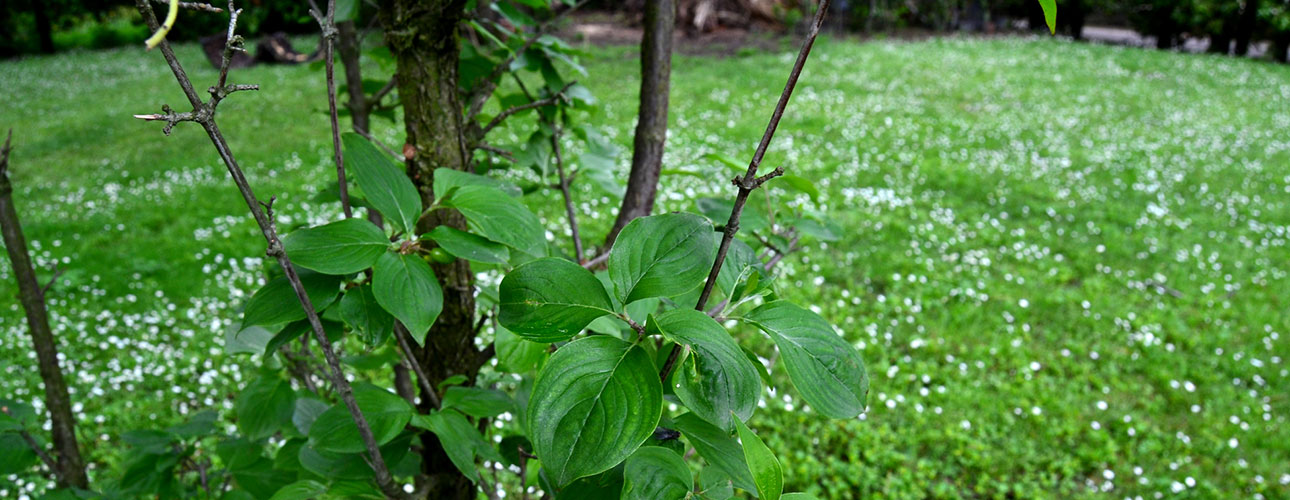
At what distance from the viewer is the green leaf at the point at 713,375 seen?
597 mm

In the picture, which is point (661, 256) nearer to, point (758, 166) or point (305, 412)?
point (758, 166)

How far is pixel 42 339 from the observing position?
60.7 inches

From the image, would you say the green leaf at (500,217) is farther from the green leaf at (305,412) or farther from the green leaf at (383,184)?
the green leaf at (305,412)

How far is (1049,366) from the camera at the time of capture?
3.49m

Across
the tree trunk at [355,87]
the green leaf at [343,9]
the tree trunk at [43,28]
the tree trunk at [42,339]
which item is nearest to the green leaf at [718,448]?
the green leaf at [343,9]

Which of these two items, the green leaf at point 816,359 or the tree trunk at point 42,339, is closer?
the green leaf at point 816,359

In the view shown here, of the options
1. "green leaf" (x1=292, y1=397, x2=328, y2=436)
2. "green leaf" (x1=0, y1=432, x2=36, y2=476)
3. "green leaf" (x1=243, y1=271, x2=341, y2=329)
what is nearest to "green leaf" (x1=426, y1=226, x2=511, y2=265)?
"green leaf" (x1=243, y1=271, x2=341, y2=329)

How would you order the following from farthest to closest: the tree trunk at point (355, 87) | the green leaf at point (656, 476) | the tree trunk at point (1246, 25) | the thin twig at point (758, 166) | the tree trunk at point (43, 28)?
the tree trunk at point (43, 28)
the tree trunk at point (1246, 25)
the tree trunk at point (355, 87)
the green leaf at point (656, 476)
the thin twig at point (758, 166)

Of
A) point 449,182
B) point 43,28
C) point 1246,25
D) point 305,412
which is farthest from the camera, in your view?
point 43,28

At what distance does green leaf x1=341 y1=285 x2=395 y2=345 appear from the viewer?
80cm

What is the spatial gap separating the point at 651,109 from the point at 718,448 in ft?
2.55

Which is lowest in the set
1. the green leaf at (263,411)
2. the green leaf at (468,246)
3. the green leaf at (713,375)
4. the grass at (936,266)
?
the grass at (936,266)

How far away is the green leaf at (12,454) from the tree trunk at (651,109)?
1.03 metres

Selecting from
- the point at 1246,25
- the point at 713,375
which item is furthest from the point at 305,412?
the point at 1246,25
